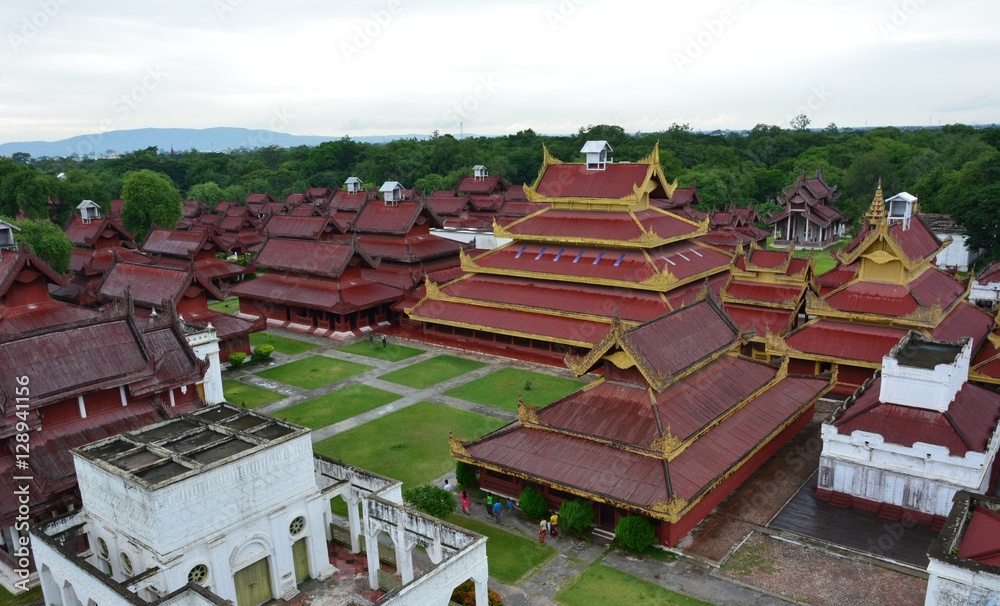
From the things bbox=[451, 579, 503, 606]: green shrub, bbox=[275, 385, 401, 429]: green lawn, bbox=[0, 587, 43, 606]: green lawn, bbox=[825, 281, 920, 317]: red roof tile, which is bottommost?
bbox=[0, 587, 43, 606]: green lawn

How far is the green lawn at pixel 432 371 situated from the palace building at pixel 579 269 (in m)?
2.24

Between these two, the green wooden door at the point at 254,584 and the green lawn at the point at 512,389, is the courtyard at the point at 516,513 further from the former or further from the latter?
the green wooden door at the point at 254,584

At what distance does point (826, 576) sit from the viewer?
58.2 ft

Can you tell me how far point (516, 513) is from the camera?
21.3 meters

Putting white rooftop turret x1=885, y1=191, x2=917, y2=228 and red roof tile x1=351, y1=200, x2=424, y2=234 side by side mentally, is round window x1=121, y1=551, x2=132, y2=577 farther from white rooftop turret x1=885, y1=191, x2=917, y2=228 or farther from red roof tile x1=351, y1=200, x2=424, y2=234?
red roof tile x1=351, y1=200, x2=424, y2=234

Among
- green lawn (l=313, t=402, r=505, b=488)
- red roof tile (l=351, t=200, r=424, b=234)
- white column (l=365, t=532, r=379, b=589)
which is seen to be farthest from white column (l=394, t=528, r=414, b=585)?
red roof tile (l=351, t=200, r=424, b=234)

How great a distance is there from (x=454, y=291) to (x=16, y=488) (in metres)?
25.6

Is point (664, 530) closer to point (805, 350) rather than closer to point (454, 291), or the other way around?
point (805, 350)

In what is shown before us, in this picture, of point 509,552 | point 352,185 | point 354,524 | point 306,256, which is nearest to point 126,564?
point 354,524

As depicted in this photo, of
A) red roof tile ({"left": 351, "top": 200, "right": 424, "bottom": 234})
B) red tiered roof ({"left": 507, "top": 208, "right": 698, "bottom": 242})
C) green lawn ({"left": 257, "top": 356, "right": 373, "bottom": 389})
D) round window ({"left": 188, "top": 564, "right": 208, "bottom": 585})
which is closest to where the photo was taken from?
round window ({"left": 188, "top": 564, "right": 208, "bottom": 585})

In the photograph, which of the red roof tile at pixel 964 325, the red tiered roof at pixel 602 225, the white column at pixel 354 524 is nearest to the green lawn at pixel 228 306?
the red tiered roof at pixel 602 225

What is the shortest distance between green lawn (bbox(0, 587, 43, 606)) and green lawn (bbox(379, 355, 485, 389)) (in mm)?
17691

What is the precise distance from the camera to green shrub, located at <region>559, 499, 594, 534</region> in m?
19.2

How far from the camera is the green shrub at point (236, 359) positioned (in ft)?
119
